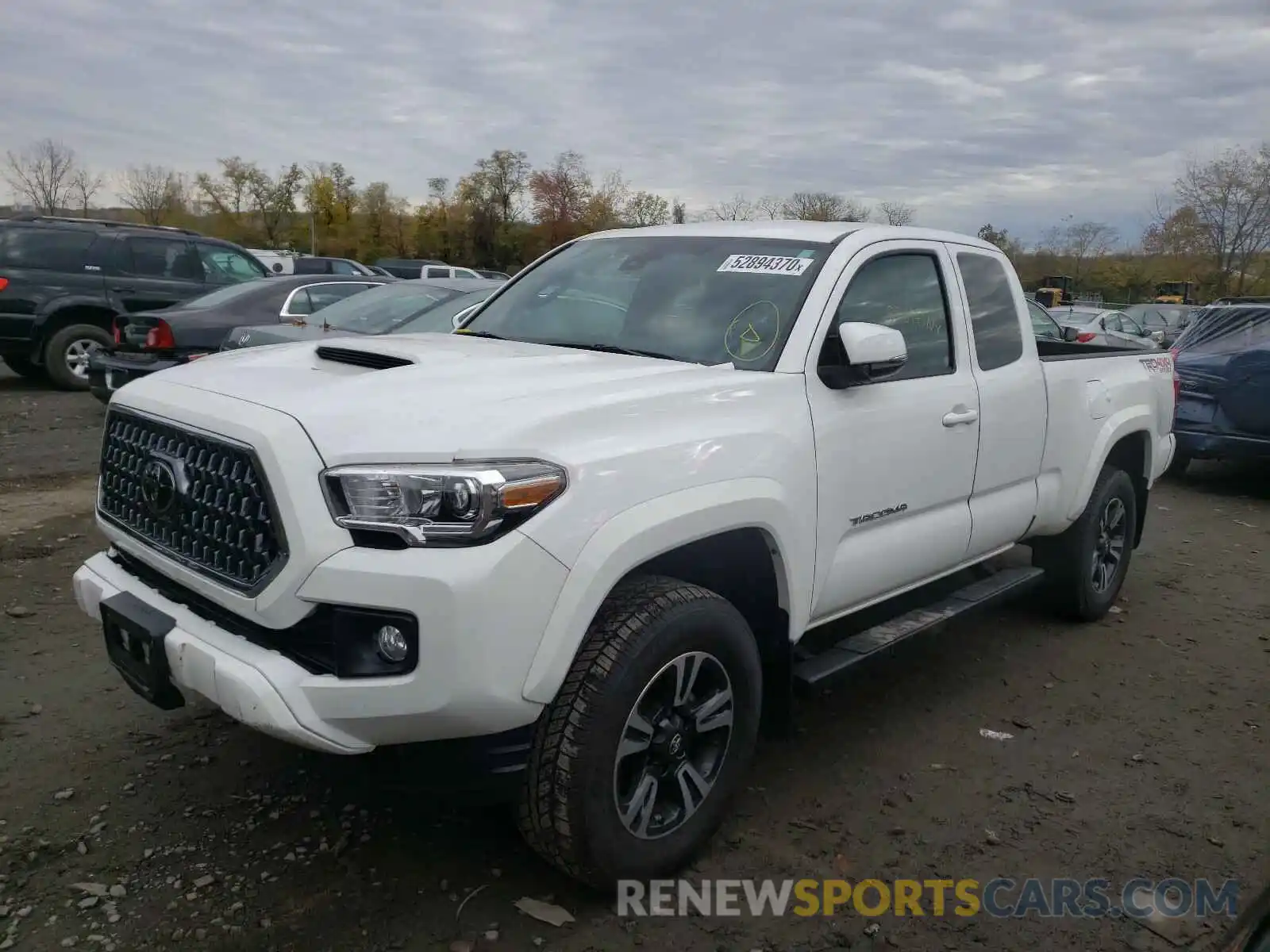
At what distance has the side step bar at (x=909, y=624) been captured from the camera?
10.9 feet

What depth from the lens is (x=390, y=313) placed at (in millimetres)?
8547

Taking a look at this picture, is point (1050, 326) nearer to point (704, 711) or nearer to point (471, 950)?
point (704, 711)

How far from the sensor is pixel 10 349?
11500 millimetres

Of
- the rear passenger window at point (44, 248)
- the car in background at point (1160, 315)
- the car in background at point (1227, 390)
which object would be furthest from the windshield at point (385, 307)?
the car in background at point (1160, 315)

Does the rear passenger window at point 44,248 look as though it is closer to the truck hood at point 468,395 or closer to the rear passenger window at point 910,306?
the truck hood at point 468,395

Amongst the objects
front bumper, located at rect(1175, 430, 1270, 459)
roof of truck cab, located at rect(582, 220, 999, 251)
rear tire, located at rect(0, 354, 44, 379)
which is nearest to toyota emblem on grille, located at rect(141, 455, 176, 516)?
roof of truck cab, located at rect(582, 220, 999, 251)

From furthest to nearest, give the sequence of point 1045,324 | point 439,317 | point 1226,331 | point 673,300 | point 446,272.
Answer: point 446,272
point 1045,324
point 1226,331
point 439,317
point 673,300

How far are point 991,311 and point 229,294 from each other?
7878 mm

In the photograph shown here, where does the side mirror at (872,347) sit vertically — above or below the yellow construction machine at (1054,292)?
below

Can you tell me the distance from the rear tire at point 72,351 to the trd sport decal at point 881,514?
10781 millimetres

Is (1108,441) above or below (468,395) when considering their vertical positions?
below

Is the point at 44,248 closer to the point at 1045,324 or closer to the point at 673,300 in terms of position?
the point at 673,300

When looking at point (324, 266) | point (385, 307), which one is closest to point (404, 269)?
point (324, 266)

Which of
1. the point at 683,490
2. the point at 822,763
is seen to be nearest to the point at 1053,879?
the point at 822,763
